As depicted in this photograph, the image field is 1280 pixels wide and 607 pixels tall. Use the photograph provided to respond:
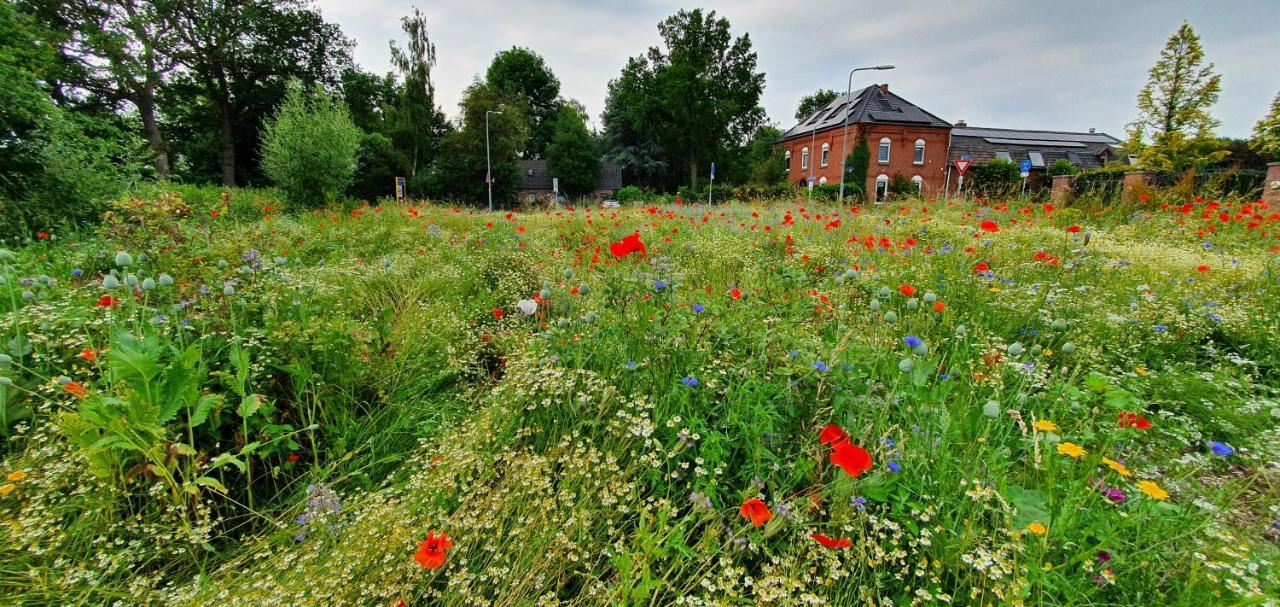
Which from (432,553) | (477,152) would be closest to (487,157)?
(477,152)

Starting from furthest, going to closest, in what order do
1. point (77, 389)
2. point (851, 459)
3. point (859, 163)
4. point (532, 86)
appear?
1. point (532, 86)
2. point (859, 163)
3. point (77, 389)
4. point (851, 459)

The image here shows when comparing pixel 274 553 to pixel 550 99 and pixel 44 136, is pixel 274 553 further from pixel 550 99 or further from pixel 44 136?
pixel 550 99

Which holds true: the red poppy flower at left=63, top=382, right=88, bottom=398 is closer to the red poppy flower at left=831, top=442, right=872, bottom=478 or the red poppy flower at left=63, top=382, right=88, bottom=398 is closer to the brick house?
the red poppy flower at left=831, top=442, right=872, bottom=478

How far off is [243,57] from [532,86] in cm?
2287

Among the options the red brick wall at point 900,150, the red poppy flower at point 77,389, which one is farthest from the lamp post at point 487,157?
the red poppy flower at point 77,389

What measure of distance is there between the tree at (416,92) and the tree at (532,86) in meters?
11.6

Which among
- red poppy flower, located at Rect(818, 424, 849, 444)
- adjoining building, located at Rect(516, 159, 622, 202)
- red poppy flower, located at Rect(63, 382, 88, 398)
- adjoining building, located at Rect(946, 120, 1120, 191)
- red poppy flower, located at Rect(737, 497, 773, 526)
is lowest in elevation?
red poppy flower, located at Rect(737, 497, 773, 526)

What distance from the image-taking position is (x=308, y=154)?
12.6 m

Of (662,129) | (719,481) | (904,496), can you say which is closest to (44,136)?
(719,481)

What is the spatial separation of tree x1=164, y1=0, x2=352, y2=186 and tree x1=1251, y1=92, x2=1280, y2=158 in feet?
147

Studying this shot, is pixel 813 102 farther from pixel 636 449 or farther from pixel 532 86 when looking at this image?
pixel 636 449

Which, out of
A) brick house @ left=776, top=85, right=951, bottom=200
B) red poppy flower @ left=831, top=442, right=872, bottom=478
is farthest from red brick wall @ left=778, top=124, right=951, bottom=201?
red poppy flower @ left=831, top=442, right=872, bottom=478

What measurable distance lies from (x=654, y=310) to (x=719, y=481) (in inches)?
33.0

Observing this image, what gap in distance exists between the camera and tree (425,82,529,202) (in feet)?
87.1
